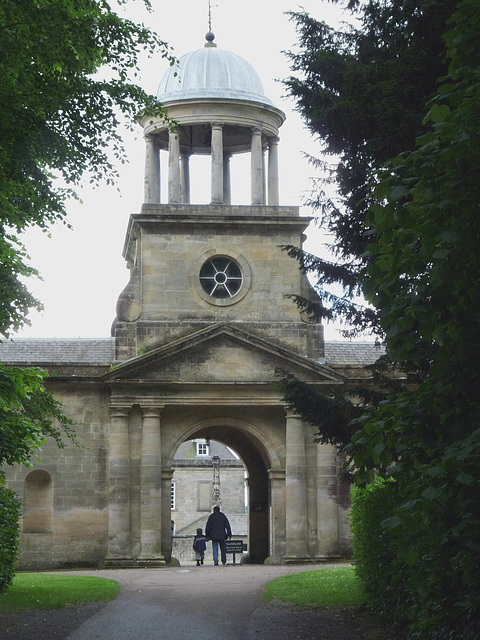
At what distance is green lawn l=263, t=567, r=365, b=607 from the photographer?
17.3m

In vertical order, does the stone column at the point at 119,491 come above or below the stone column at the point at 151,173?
below

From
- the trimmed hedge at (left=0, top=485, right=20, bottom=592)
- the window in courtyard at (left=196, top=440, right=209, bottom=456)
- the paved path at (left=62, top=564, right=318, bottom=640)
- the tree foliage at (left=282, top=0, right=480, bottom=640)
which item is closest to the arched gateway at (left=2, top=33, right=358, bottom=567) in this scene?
the paved path at (left=62, top=564, right=318, bottom=640)

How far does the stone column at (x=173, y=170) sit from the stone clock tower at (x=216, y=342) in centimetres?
5

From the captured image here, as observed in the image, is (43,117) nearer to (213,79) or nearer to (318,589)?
(318,589)

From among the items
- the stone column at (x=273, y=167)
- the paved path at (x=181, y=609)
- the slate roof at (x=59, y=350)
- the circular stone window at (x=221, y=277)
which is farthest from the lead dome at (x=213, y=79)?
the paved path at (x=181, y=609)

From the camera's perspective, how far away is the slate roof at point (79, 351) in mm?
33125

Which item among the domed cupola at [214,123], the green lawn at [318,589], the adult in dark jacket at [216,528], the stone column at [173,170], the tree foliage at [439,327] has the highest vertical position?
the domed cupola at [214,123]

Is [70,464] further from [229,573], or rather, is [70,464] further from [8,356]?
[229,573]

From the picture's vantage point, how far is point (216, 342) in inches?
1198

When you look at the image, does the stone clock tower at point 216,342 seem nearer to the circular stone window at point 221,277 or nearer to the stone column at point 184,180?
the circular stone window at point 221,277

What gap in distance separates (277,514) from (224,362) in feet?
14.9

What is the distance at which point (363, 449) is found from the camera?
894cm

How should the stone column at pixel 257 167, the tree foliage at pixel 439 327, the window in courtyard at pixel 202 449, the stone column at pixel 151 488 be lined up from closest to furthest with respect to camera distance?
the tree foliage at pixel 439 327 → the stone column at pixel 151 488 → the stone column at pixel 257 167 → the window in courtyard at pixel 202 449

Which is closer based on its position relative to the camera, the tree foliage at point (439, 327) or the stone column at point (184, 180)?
the tree foliage at point (439, 327)
